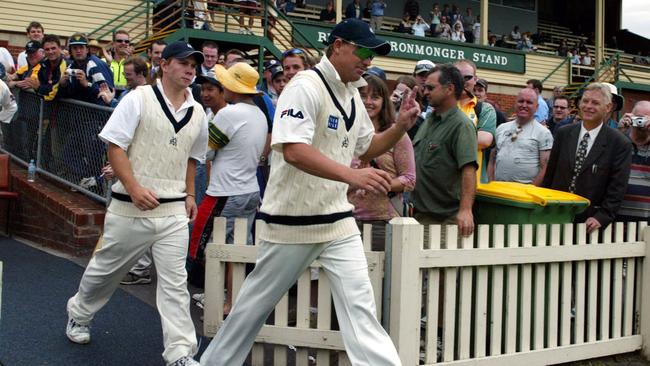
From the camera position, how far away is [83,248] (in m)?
7.64

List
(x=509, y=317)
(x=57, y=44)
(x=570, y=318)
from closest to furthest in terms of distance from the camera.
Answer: (x=509, y=317) < (x=570, y=318) < (x=57, y=44)

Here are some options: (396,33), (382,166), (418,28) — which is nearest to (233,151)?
(382,166)

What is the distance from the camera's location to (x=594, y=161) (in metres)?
5.80

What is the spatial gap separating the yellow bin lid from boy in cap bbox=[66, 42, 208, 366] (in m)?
2.02

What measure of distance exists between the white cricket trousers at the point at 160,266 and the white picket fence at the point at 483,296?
1.02ft

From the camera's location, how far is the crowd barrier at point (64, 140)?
809cm

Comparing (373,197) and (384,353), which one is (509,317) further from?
(384,353)

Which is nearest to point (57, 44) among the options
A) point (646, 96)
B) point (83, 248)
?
point (83, 248)

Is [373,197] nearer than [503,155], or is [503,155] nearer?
[373,197]

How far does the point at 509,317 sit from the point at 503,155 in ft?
8.41

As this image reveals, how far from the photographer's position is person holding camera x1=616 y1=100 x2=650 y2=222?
240 inches

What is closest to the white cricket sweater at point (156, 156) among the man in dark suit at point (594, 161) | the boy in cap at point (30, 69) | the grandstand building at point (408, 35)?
the man in dark suit at point (594, 161)

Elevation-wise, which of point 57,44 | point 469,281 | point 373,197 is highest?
point 57,44

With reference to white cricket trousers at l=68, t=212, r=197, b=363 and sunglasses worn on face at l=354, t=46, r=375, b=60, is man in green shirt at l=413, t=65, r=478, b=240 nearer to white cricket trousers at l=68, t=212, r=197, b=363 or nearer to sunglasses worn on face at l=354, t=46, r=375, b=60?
sunglasses worn on face at l=354, t=46, r=375, b=60
